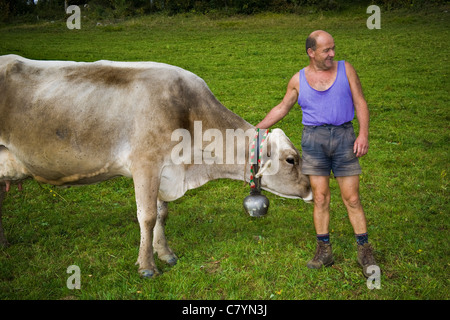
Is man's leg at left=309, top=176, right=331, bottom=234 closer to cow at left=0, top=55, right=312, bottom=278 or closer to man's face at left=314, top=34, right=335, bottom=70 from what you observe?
cow at left=0, top=55, right=312, bottom=278

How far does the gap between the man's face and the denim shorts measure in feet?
2.21

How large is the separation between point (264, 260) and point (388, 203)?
274 cm

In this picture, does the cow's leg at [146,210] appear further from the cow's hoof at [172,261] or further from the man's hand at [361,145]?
the man's hand at [361,145]

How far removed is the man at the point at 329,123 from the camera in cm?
472

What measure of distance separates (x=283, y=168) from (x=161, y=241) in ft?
5.70

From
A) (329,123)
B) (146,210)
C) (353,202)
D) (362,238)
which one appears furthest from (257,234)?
(329,123)

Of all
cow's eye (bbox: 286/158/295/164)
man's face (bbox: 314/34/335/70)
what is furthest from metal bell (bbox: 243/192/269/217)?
man's face (bbox: 314/34/335/70)

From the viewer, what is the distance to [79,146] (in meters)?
5.10

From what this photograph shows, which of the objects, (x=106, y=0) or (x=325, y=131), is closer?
(x=325, y=131)

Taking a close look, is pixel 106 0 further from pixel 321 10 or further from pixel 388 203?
pixel 388 203

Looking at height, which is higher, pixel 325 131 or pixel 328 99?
pixel 328 99

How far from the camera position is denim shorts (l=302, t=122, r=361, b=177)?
4.87 m
